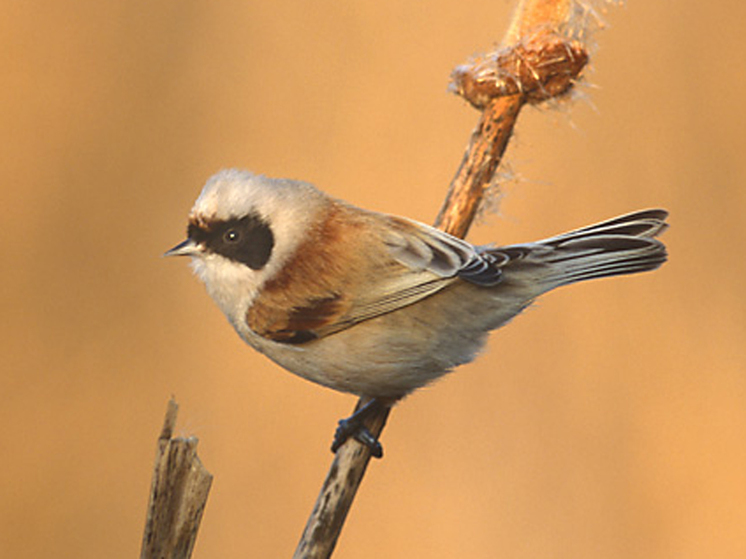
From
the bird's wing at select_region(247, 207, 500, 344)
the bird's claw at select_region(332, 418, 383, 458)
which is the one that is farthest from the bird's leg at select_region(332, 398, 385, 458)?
the bird's wing at select_region(247, 207, 500, 344)

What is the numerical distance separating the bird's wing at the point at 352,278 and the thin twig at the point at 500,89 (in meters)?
0.11

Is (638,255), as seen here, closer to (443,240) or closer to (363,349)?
(443,240)

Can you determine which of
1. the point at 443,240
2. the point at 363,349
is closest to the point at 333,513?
the point at 363,349

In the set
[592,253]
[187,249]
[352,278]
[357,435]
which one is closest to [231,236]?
[187,249]

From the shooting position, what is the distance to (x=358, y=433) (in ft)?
3.46

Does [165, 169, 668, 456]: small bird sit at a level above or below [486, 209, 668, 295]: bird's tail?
below

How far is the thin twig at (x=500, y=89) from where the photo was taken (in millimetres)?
956

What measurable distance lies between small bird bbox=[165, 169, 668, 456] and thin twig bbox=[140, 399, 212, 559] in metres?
0.37

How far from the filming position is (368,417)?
1135 millimetres

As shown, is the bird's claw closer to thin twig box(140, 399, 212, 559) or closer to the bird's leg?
the bird's leg

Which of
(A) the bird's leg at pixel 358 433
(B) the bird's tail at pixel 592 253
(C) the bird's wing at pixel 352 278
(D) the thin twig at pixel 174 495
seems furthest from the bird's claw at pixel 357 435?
(D) the thin twig at pixel 174 495

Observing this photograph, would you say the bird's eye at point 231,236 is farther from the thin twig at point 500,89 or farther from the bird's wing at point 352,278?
the thin twig at point 500,89

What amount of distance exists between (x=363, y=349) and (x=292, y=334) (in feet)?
0.29

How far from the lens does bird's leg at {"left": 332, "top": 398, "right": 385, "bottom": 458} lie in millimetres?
1027
